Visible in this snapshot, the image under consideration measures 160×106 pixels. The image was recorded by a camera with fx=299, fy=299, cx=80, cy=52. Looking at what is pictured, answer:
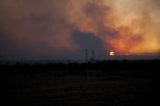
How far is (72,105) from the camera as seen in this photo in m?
22.8

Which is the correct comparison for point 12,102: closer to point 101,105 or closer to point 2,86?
point 101,105

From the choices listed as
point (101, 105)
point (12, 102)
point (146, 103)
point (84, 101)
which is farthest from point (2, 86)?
point (146, 103)

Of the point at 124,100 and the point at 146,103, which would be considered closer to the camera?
the point at 146,103

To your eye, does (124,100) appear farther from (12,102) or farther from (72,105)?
(12,102)

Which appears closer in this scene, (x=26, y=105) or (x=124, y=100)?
(x=26, y=105)

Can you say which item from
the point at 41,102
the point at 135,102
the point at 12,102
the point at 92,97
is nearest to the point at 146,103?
the point at 135,102

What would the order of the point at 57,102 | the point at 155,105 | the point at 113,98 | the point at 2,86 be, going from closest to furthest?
the point at 155,105 < the point at 57,102 < the point at 113,98 < the point at 2,86

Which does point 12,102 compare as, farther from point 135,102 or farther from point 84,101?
point 135,102

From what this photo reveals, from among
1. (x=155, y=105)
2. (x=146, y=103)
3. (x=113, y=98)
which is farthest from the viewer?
(x=113, y=98)

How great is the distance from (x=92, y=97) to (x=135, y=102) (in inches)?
196

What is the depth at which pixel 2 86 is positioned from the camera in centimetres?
3831

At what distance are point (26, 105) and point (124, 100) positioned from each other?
7951 mm

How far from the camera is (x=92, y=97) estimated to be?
26953 mm

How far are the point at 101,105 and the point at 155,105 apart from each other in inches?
162
